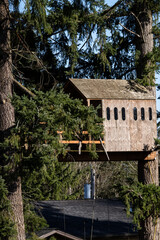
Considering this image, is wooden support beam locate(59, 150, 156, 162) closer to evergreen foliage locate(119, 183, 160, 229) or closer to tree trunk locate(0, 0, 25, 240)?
evergreen foliage locate(119, 183, 160, 229)

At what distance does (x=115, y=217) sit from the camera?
21188 millimetres

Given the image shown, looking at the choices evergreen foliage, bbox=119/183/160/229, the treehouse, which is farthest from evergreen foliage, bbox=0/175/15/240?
evergreen foliage, bbox=119/183/160/229

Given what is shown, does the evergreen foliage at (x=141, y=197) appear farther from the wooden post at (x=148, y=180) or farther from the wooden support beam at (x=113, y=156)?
the wooden post at (x=148, y=180)

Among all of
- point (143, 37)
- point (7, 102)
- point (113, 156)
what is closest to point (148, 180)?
point (113, 156)

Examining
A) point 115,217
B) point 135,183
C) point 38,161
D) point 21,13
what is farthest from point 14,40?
point 115,217

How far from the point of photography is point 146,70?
16.7 metres

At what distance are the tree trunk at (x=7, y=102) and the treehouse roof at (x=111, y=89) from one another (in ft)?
8.07

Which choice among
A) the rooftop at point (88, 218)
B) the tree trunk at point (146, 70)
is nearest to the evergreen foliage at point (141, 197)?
the tree trunk at point (146, 70)

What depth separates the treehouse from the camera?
48.1ft

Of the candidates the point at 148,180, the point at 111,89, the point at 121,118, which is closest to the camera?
the point at 121,118

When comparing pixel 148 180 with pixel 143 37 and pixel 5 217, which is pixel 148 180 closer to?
pixel 143 37

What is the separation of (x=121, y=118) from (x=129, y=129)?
0.44 m

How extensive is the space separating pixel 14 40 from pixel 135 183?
20.8ft

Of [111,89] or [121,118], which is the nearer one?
[121,118]
